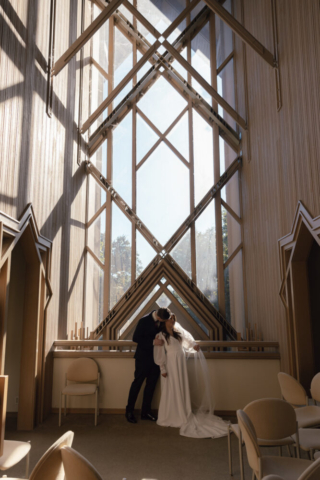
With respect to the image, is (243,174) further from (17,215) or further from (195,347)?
(17,215)

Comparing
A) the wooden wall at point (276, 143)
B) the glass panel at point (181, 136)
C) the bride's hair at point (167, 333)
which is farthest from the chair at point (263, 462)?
the glass panel at point (181, 136)

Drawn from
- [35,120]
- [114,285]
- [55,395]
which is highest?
[35,120]

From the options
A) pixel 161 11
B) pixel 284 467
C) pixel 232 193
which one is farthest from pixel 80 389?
pixel 161 11

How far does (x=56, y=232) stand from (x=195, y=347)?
2519mm

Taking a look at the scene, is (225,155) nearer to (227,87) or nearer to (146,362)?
(227,87)

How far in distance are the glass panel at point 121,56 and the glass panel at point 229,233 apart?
3.33 m

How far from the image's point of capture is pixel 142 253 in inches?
273

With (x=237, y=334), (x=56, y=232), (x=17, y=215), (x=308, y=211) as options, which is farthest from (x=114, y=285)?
(x=308, y=211)

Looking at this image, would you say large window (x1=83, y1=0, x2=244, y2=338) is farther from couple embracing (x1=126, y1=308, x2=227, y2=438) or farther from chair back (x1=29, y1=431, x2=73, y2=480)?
chair back (x1=29, y1=431, x2=73, y2=480)

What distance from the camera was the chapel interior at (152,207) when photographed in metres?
4.05

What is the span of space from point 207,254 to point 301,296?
2569 mm

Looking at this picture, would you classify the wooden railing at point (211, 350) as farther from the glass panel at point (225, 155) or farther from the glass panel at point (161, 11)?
the glass panel at point (161, 11)

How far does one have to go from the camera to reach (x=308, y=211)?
3910mm

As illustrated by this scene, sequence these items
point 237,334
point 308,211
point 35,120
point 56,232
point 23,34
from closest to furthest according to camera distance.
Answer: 1. point 308,211
2. point 23,34
3. point 35,120
4. point 56,232
5. point 237,334
